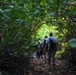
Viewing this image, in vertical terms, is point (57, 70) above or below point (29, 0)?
below

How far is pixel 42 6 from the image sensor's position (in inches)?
117

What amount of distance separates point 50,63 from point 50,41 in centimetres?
135

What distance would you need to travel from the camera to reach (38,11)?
2.62 metres

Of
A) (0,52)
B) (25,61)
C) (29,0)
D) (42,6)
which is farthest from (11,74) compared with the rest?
(29,0)

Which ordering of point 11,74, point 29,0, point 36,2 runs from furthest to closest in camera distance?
point 11,74, point 36,2, point 29,0

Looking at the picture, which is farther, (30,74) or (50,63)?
(50,63)

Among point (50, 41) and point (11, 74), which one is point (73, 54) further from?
point (11, 74)

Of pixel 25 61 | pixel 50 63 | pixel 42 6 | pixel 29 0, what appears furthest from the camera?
pixel 50 63

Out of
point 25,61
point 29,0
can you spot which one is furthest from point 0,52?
point 29,0

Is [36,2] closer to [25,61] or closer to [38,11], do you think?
[38,11]

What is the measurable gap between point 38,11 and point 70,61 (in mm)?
8131

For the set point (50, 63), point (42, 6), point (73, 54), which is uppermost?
point (42, 6)

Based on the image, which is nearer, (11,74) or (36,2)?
(36,2)

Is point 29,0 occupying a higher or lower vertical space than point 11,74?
higher
